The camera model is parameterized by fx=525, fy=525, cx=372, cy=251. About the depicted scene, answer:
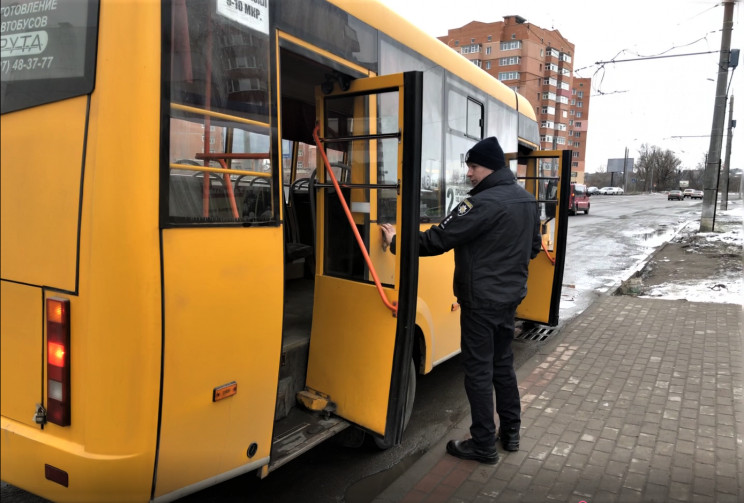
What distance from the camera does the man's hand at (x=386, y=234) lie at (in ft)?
11.7

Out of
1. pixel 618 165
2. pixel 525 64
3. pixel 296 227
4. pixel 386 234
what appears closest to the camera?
pixel 386 234

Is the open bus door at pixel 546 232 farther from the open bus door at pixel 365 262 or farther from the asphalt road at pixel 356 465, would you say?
the open bus door at pixel 365 262

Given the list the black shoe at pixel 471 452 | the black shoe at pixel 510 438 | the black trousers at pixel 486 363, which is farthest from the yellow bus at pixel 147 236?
the black shoe at pixel 510 438

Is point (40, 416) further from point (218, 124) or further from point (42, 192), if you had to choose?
point (218, 124)

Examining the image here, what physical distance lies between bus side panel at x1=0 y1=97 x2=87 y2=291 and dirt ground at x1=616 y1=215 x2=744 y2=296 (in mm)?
9815

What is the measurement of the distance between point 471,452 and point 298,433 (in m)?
1.24

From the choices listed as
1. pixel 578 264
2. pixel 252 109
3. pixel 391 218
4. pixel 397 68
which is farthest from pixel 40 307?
pixel 578 264

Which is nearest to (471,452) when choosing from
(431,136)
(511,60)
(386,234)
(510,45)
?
(386,234)

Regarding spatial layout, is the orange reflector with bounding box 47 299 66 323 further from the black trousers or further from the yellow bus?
the black trousers

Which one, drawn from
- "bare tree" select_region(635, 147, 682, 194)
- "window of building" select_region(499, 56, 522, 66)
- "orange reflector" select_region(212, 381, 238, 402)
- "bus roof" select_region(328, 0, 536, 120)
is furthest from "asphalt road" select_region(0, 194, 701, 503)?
"bare tree" select_region(635, 147, 682, 194)

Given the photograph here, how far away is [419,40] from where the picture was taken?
4.12 metres

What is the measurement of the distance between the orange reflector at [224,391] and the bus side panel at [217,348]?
2cm

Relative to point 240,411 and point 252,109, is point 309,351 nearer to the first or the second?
point 240,411

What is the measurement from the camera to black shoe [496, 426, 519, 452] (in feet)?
12.2
